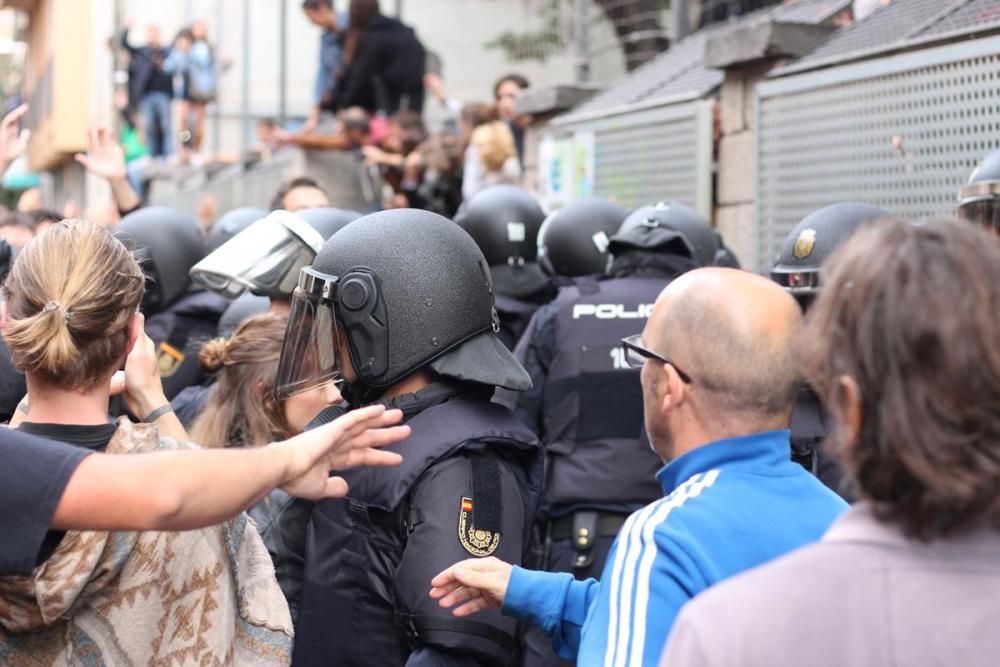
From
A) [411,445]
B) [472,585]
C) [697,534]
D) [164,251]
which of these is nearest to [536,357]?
[164,251]

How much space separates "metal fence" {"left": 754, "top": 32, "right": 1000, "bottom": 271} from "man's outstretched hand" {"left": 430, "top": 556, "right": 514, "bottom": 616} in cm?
361

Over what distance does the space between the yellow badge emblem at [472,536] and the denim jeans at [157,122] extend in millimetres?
16637

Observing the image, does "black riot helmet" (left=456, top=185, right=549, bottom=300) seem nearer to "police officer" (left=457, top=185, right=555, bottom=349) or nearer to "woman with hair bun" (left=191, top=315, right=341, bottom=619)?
"police officer" (left=457, top=185, right=555, bottom=349)

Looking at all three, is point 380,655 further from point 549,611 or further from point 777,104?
point 777,104

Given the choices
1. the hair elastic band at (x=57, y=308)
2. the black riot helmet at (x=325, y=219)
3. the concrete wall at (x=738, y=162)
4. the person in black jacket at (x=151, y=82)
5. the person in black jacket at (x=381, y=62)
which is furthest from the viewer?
the person in black jacket at (x=151, y=82)

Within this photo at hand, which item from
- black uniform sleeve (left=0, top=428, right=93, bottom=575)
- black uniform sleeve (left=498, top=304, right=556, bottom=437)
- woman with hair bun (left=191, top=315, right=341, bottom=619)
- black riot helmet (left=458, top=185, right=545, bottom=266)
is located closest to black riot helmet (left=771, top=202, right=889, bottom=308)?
black uniform sleeve (left=498, top=304, right=556, bottom=437)

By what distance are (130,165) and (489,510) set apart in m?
16.3

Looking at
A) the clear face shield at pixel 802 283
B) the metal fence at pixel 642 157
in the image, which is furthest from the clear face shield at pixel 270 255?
the metal fence at pixel 642 157

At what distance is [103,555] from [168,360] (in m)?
2.86

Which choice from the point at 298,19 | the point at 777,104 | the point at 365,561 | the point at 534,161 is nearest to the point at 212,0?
the point at 298,19

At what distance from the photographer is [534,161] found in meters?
10.4

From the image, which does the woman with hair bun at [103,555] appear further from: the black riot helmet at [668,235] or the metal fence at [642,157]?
the metal fence at [642,157]

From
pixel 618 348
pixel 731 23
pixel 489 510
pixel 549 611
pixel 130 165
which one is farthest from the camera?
pixel 130 165

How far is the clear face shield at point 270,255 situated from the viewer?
416 cm
